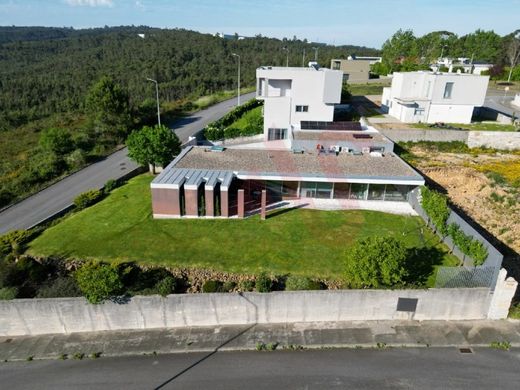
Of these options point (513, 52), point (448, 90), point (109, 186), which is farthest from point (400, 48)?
point (109, 186)

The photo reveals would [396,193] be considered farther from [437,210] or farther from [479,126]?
[479,126]

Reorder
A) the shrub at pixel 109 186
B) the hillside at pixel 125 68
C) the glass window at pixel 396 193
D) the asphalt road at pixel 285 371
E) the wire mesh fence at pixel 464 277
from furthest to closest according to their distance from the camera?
the hillside at pixel 125 68 < the shrub at pixel 109 186 < the glass window at pixel 396 193 < the wire mesh fence at pixel 464 277 < the asphalt road at pixel 285 371

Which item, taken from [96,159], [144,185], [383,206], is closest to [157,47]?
[96,159]

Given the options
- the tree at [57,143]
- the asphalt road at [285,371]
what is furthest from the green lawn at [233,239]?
the tree at [57,143]

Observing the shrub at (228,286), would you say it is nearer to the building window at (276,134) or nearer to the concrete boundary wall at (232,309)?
the concrete boundary wall at (232,309)

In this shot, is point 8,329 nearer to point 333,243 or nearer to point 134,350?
point 134,350

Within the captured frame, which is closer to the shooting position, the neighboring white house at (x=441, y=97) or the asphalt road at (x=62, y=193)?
the asphalt road at (x=62, y=193)

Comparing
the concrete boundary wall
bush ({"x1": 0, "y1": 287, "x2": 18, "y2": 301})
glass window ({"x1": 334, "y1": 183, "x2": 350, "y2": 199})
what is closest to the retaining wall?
glass window ({"x1": 334, "y1": 183, "x2": 350, "y2": 199})
